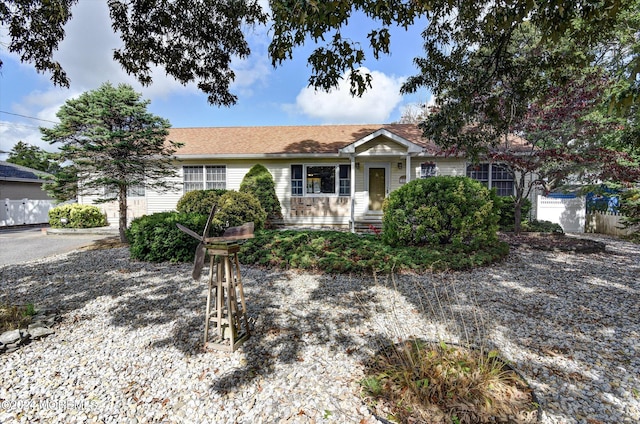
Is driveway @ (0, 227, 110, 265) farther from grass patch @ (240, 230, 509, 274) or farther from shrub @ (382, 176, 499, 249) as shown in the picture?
shrub @ (382, 176, 499, 249)

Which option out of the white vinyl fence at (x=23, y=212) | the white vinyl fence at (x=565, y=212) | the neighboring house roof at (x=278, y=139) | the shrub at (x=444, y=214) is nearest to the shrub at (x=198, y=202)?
the neighboring house roof at (x=278, y=139)

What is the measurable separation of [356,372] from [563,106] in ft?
30.1

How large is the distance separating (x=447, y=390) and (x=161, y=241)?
6.52 m

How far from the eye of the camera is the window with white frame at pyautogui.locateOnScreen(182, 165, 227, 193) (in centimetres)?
1320

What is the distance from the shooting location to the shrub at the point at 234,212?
8.10m

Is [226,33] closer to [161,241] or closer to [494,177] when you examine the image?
[161,241]

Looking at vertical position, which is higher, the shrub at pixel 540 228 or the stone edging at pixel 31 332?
the shrub at pixel 540 228

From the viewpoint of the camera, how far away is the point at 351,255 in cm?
A: 656

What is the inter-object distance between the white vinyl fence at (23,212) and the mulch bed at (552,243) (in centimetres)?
1950

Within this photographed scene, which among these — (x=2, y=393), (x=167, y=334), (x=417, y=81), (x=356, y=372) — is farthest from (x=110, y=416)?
(x=417, y=81)

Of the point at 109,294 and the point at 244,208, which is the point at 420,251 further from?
the point at 109,294

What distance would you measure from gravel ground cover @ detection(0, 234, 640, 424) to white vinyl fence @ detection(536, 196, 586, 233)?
7.00m

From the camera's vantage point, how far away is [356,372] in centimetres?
272

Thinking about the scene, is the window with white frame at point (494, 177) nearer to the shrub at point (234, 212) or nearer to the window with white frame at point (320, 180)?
the window with white frame at point (320, 180)
